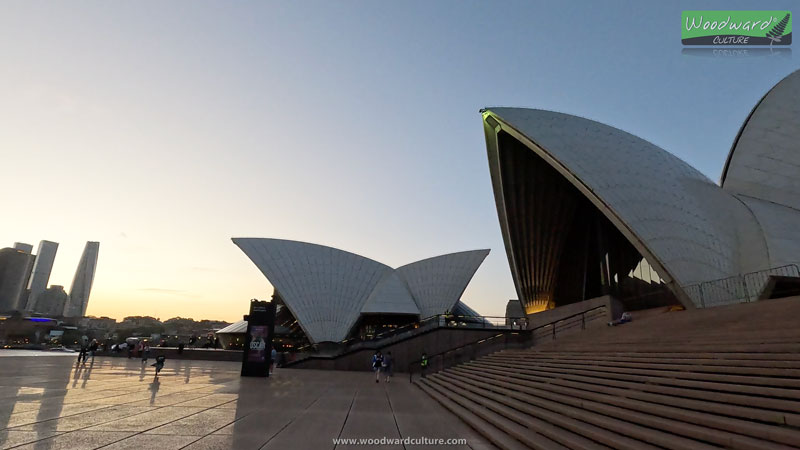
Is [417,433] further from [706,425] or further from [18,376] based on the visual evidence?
[18,376]

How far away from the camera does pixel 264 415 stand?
757 cm

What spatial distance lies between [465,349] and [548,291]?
15129 mm

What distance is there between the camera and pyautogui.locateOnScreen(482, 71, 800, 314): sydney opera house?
17.5m

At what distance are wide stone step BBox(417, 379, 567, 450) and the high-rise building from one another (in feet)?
725

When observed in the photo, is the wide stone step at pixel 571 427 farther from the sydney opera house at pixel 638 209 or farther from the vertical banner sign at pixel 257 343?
the sydney opera house at pixel 638 209

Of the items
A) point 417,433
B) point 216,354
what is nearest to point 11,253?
point 216,354

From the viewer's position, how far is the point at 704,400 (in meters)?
5.36

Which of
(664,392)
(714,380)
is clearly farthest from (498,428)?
(714,380)

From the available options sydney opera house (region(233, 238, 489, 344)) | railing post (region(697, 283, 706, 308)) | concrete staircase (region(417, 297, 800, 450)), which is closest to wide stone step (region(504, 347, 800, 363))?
concrete staircase (region(417, 297, 800, 450))

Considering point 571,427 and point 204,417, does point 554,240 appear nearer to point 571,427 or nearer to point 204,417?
point 571,427

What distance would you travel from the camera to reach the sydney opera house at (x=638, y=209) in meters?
17.5

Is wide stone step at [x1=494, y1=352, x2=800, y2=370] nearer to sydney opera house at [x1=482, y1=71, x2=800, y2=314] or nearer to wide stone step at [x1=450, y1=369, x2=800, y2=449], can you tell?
wide stone step at [x1=450, y1=369, x2=800, y2=449]

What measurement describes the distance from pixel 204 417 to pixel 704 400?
7616 millimetres

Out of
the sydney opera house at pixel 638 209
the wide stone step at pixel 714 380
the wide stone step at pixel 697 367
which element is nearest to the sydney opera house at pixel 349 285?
the sydney opera house at pixel 638 209
